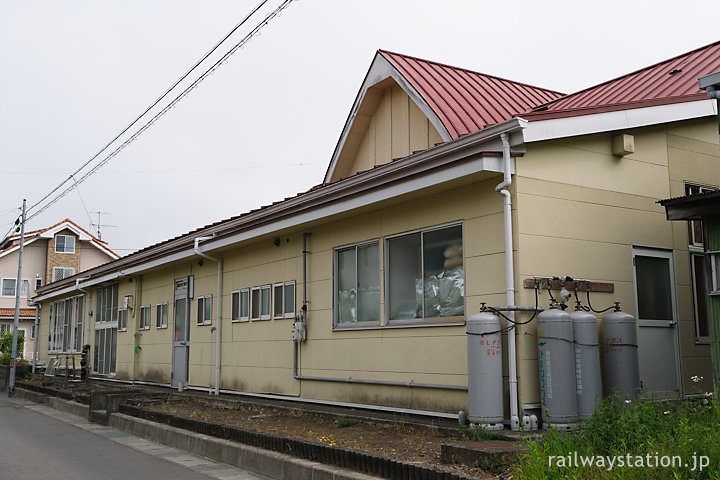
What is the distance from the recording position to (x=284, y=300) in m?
13.3

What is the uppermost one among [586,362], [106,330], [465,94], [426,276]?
[465,94]

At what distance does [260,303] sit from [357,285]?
3.54 metres

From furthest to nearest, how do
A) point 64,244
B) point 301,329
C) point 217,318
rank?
point 64,244
point 217,318
point 301,329

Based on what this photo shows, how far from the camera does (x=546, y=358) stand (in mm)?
8109

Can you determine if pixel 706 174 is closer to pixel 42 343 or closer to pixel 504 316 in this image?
pixel 504 316

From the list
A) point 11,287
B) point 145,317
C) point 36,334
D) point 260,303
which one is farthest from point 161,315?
point 11,287

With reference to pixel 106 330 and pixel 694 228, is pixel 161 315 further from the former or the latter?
pixel 694 228

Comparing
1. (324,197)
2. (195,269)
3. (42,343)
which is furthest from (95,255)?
(324,197)

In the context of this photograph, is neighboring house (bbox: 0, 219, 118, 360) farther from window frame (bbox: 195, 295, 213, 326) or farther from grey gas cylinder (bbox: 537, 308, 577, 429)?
grey gas cylinder (bbox: 537, 308, 577, 429)

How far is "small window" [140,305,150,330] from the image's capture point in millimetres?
19984

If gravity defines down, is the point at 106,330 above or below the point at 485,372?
above

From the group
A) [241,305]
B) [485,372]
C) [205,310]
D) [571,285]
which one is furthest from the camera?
[205,310]

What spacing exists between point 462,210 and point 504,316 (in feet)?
5.39

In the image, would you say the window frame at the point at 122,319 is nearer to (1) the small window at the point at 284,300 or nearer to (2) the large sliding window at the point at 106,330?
(2) the large sliding window at the point at 106,330
